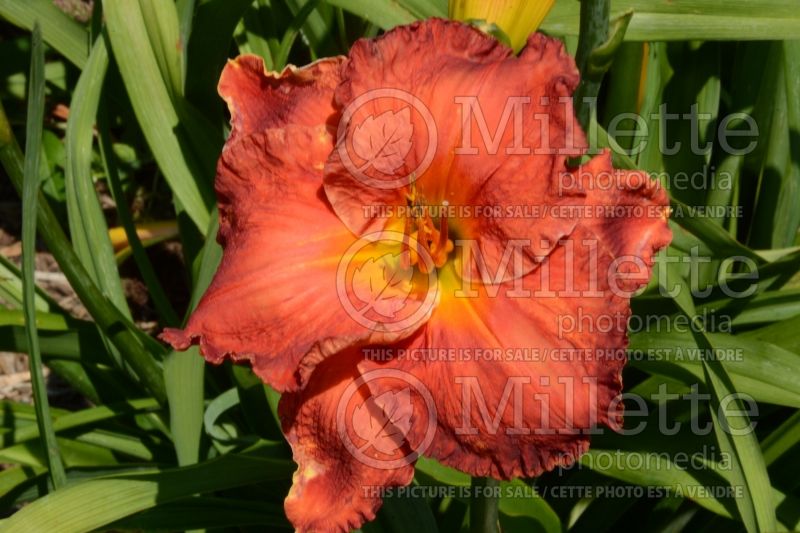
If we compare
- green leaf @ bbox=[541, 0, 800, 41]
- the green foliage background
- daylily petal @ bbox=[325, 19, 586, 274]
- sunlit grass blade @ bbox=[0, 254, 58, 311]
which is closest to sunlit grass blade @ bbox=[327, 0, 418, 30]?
the green foliage background

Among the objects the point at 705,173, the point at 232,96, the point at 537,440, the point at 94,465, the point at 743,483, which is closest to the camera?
the point at 537,440

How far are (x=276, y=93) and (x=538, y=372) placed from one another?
39 cm

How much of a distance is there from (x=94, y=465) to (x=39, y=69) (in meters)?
0.63

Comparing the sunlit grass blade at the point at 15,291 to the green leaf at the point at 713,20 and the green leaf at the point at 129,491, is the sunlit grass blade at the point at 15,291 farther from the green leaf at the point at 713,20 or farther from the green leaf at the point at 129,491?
the green leaf at the point at 713,20

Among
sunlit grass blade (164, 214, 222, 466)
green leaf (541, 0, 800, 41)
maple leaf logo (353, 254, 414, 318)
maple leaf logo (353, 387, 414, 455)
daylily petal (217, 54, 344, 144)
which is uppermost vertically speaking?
green leaf (541, 0, 800, 41)

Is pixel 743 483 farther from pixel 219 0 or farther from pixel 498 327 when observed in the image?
pixel 219 0

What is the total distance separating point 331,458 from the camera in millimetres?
887

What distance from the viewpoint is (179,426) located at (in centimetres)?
117

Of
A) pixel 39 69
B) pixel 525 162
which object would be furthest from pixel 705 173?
pixel 39 69

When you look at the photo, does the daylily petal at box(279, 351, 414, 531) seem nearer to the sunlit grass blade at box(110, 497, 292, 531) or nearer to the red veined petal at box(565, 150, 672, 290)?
A: the red veined petal at box(565, 150, 672, 290)

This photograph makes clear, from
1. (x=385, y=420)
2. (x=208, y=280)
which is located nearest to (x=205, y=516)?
(x=208, y=280)

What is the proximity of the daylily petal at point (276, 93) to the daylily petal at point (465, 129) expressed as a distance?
2.4 inches

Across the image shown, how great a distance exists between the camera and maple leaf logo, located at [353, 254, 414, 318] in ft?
2.85

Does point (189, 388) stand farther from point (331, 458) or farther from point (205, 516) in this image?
point (331, 458)
